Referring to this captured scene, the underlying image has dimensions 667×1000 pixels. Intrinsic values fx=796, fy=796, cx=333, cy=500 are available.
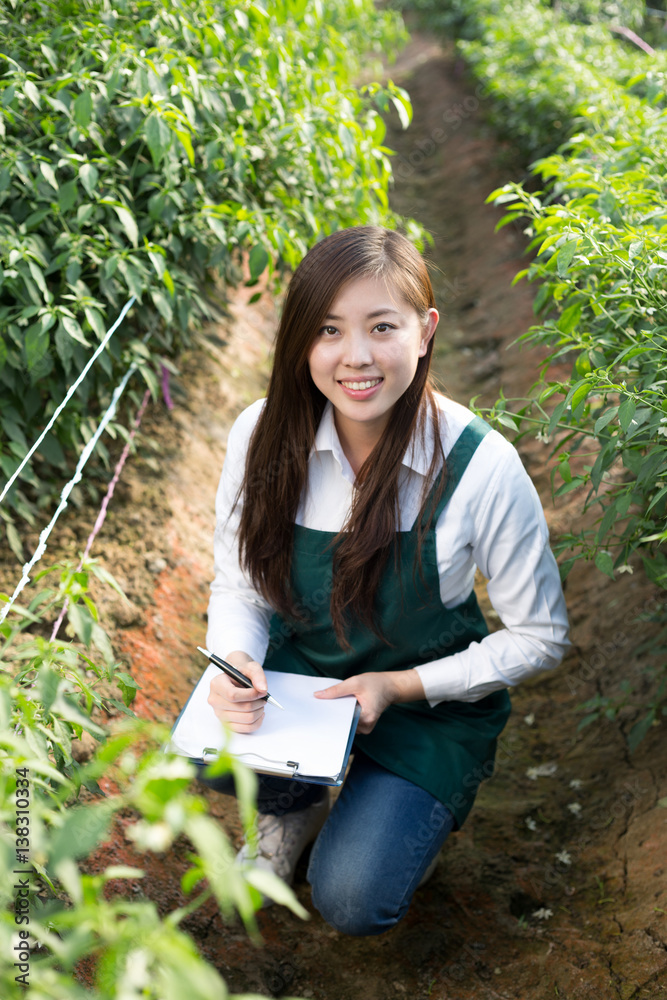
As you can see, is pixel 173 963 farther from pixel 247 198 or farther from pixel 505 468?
pixel 247 198

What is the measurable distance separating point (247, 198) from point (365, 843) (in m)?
1.88

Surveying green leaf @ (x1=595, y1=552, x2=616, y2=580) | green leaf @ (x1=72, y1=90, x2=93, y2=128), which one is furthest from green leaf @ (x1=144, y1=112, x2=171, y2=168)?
green leaf @ (x1=595, y1=552, x2=616, y2=580)

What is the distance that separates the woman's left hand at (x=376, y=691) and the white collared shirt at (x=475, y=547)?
0.09 feet

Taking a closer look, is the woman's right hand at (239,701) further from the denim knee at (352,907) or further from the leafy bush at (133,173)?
the leafy bush at (133,173)

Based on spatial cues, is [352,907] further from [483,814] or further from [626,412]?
[626,412]

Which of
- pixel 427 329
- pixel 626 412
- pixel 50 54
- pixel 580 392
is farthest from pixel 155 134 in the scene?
pixel 626 412

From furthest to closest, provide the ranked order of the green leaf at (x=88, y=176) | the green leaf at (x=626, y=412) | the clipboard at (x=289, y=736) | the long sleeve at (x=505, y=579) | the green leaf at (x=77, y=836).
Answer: the green leaf at (x=88, y=176) < the long sleeve at (x=505, y=579) < the clipboard at (x=289, y=736) < the green leaf at (x=626, y=412) < the green leaf at (x=77, y=836)

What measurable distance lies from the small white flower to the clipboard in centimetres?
78

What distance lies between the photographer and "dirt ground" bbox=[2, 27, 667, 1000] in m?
1.56

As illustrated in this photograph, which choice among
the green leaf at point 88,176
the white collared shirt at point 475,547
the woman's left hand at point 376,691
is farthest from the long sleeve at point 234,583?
the green leaf at point 88,176

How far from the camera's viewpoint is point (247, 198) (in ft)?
8.09

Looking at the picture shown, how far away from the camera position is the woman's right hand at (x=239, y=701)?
1421 millimetres

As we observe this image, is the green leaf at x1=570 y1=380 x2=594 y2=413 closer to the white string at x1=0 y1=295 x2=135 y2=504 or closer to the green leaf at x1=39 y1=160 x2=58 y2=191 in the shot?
the white string at x1=0 y1=295 x2=135 y2=504

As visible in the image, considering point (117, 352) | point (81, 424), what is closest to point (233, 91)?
point (117, 352)
